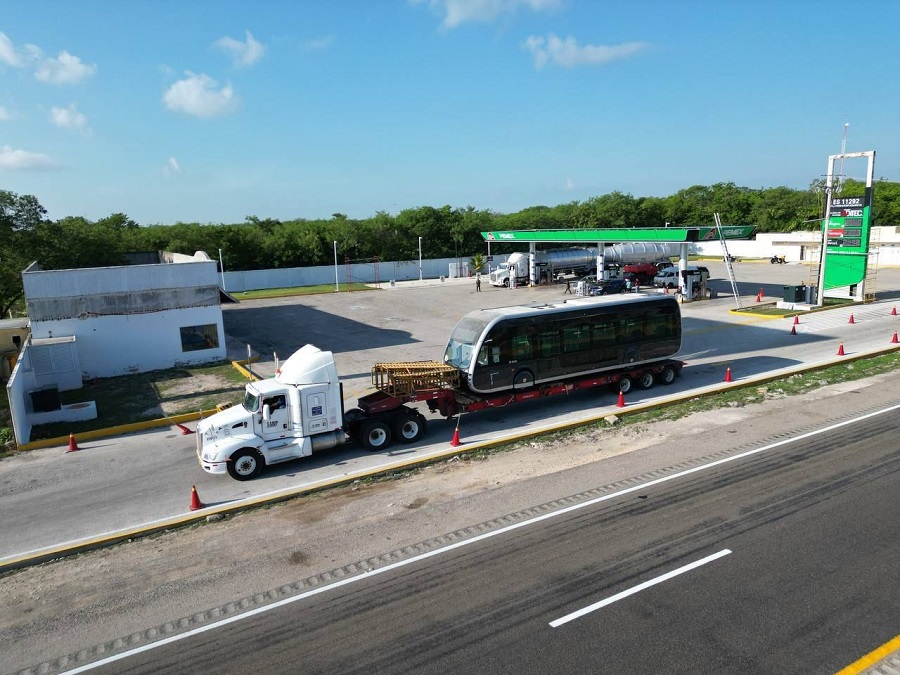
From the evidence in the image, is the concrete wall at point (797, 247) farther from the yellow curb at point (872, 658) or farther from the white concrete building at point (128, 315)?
the yellow curb at point (872, 658)

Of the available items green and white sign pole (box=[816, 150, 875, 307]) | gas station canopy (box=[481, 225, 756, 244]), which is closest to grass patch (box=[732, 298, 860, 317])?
green and white sign pole (box=[816, 150, 875, 307])

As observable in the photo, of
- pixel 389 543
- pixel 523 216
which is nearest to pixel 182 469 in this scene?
pixel 389 543

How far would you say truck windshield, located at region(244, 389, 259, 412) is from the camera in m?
14.7

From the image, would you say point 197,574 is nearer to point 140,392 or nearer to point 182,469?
point 182,469

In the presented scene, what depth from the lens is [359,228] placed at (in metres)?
75.1

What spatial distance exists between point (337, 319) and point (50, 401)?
21.0m

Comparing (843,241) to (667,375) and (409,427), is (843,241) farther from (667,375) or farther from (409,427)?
(409,427)

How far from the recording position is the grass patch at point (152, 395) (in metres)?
19.8

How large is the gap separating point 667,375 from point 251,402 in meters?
13.8

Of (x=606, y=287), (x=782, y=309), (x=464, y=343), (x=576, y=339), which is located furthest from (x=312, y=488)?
(x=606, y=287)

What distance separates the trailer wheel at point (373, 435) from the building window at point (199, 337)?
615 inches

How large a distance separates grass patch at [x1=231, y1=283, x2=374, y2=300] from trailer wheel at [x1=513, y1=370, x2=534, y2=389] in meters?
39.2

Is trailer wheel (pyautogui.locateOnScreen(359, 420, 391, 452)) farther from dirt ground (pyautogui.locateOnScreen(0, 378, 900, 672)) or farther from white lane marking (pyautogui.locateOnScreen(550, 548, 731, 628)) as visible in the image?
white lane marking (pyautogui.locateOnScreen(550, 548, 731, 628))

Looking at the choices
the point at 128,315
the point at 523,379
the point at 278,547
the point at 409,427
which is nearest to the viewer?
the point at 278,547
